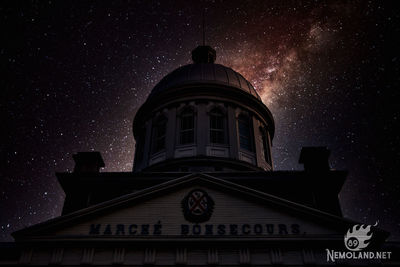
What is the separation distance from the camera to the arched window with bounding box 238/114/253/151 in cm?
2281

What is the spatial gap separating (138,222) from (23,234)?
4.76 m

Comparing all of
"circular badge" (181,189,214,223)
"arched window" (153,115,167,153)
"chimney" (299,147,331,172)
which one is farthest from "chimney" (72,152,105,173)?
"chimney" (299,147,331,172)

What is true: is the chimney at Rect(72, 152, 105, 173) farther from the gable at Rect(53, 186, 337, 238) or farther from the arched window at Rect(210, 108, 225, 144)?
the arched window at Rect(210, 108, 225, 144)

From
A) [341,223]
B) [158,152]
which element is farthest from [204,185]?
[158,152]

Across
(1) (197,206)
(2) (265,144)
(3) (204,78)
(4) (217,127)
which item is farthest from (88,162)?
(2) (265,144)

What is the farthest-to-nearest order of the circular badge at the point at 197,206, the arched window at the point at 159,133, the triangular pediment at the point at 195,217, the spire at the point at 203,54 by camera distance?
the spire at the point at 203,54 < the arched window at the point at 159,133 < the circular badge at the point at 197,206 < the triangular pediment at the point at 195,217

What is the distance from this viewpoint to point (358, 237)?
44.5 feet

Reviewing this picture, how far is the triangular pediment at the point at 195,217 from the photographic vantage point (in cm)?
1407

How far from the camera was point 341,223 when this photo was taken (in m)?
14.0

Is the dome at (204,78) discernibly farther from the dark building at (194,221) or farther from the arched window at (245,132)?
the dark building at (194,221)

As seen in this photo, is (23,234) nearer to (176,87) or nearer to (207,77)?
(176,87)

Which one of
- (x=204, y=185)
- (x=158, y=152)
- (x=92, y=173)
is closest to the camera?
(x=204, y=185)

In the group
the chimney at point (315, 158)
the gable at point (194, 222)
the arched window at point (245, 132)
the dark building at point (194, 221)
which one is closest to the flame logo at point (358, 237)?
the dark building at point (194, 221)

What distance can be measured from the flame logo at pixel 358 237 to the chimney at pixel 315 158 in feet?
14.6
